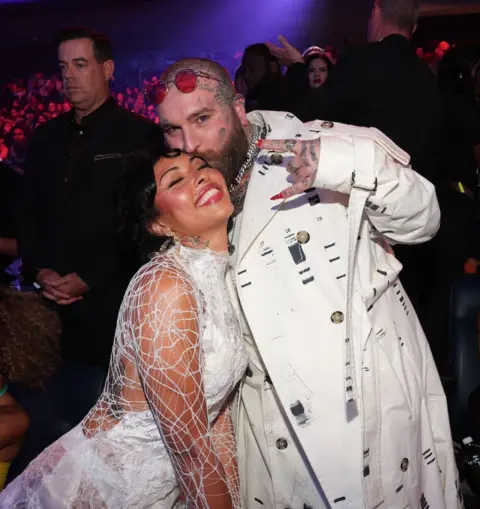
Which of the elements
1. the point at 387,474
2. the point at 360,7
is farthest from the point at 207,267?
the point at 360,7

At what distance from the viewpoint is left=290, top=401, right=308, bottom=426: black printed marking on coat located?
178 centimetres

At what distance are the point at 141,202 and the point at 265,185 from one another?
1.19 feet

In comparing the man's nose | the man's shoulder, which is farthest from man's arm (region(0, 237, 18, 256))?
the man's nose

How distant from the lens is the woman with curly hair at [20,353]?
2.36 metres

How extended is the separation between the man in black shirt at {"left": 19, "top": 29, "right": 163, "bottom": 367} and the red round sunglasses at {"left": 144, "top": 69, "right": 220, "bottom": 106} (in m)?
1.17

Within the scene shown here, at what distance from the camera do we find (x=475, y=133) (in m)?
3.80

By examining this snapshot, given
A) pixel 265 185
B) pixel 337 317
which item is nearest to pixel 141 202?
pixel 265 185

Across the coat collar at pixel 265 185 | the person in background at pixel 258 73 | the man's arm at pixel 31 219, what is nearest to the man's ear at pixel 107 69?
the man's arm at pixel 31 219

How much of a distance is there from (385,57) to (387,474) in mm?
1947

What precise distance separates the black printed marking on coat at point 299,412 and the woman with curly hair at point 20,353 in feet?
3.49

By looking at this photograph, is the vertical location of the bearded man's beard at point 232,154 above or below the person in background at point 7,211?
above

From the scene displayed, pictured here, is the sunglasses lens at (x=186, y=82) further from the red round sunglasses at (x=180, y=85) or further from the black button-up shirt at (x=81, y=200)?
the black button-up shirt at (x=81, y=200)

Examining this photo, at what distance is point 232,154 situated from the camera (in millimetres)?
2012

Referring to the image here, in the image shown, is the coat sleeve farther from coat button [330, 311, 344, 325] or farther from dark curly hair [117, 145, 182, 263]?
dark curly hair [117, 145, 182, 263]
